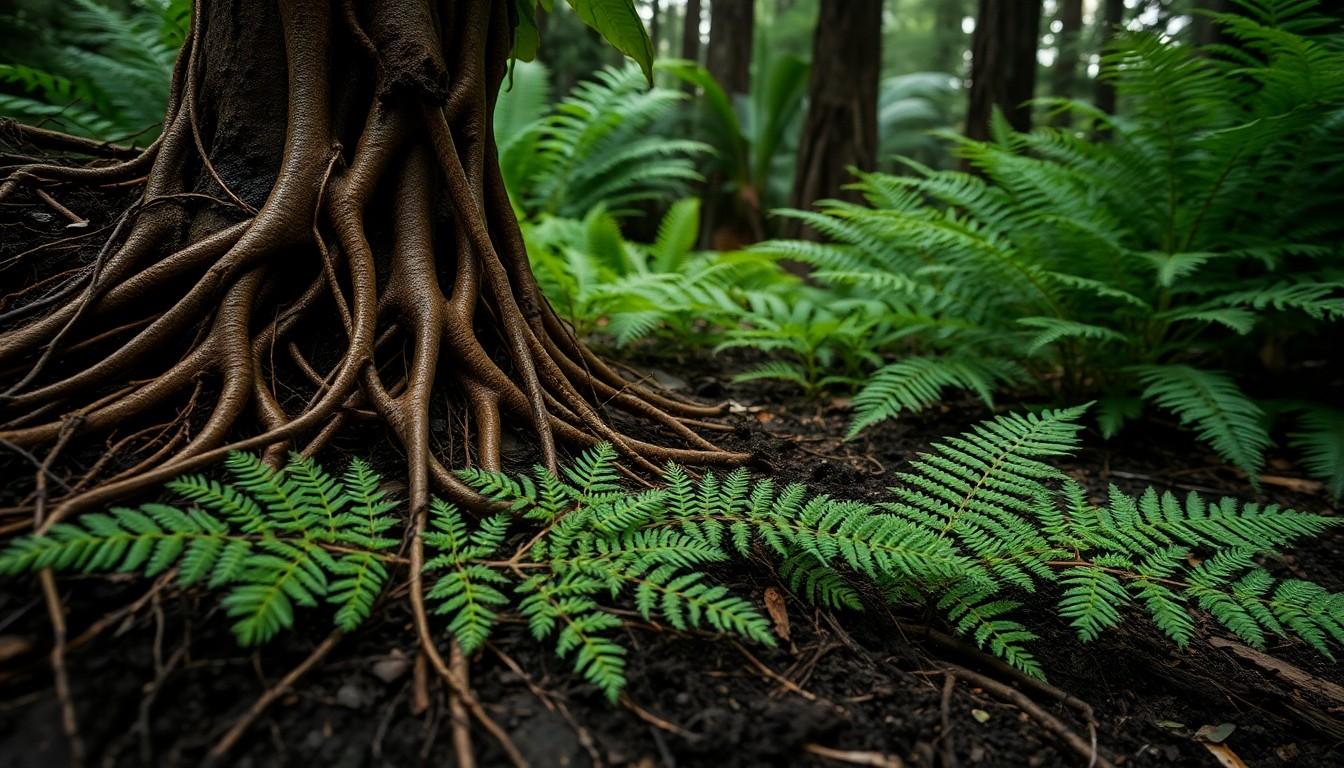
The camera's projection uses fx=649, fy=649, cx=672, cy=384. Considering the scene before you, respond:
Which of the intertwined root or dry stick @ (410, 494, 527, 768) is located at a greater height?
the intertwined root

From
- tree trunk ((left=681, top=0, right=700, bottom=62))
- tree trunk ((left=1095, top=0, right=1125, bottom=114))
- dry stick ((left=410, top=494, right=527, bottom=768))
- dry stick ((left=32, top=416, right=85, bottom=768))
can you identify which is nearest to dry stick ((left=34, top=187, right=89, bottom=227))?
dry stick ((left=32, top=416, right=85, bottom=768))

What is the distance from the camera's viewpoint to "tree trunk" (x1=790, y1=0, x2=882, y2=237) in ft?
17.0

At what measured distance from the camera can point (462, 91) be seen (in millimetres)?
1896

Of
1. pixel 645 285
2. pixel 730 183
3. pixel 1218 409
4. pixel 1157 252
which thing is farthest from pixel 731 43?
pixel 1218 409

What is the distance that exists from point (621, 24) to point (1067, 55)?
11587 millimetres

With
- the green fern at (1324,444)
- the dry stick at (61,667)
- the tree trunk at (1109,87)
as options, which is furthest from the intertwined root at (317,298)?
the tree trunk at (1109,87)

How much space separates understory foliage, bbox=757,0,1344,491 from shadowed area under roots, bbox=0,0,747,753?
1.46 m

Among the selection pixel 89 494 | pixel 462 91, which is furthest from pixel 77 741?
pixel 462 91

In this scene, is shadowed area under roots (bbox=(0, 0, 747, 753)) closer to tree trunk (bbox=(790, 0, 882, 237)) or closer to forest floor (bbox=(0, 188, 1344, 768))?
forest floor (bbox=(0, 188, 1344, 768))

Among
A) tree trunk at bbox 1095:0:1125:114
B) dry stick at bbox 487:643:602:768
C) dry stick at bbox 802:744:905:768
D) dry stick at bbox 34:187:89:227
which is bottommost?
dry stick at bbox 802:744:905:768

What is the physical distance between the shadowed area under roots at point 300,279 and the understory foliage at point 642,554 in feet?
0.50

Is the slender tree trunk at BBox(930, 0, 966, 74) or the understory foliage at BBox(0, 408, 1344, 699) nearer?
the understory foliage at BBox(0, 408, 1344, 699)

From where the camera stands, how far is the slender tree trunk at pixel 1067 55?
9.95m

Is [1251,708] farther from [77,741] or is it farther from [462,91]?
[462,91]
